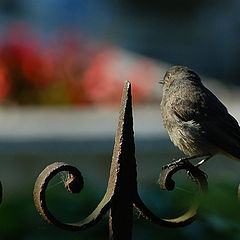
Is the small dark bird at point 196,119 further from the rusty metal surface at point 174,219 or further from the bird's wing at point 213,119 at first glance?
the rusty metal surface at point 174,219

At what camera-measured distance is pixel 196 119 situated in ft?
10.3

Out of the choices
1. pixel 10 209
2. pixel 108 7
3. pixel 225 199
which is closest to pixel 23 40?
pixel 10 209

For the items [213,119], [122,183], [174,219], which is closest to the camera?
[122,183]

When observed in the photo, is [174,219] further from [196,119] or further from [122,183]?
[196,119]

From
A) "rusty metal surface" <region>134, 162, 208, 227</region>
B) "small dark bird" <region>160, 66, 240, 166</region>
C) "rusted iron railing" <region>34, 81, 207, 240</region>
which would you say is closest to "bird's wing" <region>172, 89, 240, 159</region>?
"small dark bird" <region>160, 66, 240, 166</region>

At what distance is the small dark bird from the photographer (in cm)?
305

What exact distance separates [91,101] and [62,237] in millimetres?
2931

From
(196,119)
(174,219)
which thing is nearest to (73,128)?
(196,119)

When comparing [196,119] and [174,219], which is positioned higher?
[196,119]

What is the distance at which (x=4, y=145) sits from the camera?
15.2 feet

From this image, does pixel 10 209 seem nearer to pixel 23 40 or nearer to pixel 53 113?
pixel 53 113

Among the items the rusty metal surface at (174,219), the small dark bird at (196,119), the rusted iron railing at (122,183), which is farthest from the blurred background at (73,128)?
the rusted iron railing at (122,183)

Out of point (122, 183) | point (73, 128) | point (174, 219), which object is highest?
point (122, 183)

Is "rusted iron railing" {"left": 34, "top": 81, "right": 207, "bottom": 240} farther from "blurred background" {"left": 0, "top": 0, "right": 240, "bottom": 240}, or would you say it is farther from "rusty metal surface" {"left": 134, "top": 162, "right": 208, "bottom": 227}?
"blurred background" {"left": 0, "top": 0, "right": 240, "bottom": 240}
